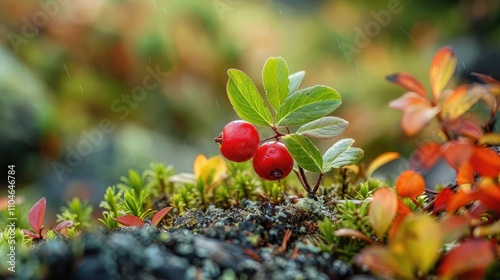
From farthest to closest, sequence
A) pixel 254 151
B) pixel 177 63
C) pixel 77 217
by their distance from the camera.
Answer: pixel 177 63 → pixel 77 217 → pixel 254 151

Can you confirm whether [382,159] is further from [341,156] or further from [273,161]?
[273,161]

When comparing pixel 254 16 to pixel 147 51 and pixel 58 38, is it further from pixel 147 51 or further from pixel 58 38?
pixel 58 38

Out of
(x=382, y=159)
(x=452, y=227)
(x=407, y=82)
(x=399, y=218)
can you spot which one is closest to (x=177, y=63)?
(x=382, y=159)

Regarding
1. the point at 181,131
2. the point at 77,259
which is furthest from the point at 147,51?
the point at 77,259

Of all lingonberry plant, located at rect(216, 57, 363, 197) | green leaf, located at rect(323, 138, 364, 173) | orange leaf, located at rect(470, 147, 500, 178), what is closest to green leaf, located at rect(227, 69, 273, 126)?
lingonberry plant, located at rect(216, 57, 363, 197)

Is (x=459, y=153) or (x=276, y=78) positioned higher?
(x=276, y=78)

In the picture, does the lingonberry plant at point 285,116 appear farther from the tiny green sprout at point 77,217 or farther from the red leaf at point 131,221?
the tiny green sprout at point 77,217

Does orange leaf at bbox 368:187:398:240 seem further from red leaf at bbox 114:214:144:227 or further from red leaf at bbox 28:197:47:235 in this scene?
red leaf at bbox 28:197:47:235
